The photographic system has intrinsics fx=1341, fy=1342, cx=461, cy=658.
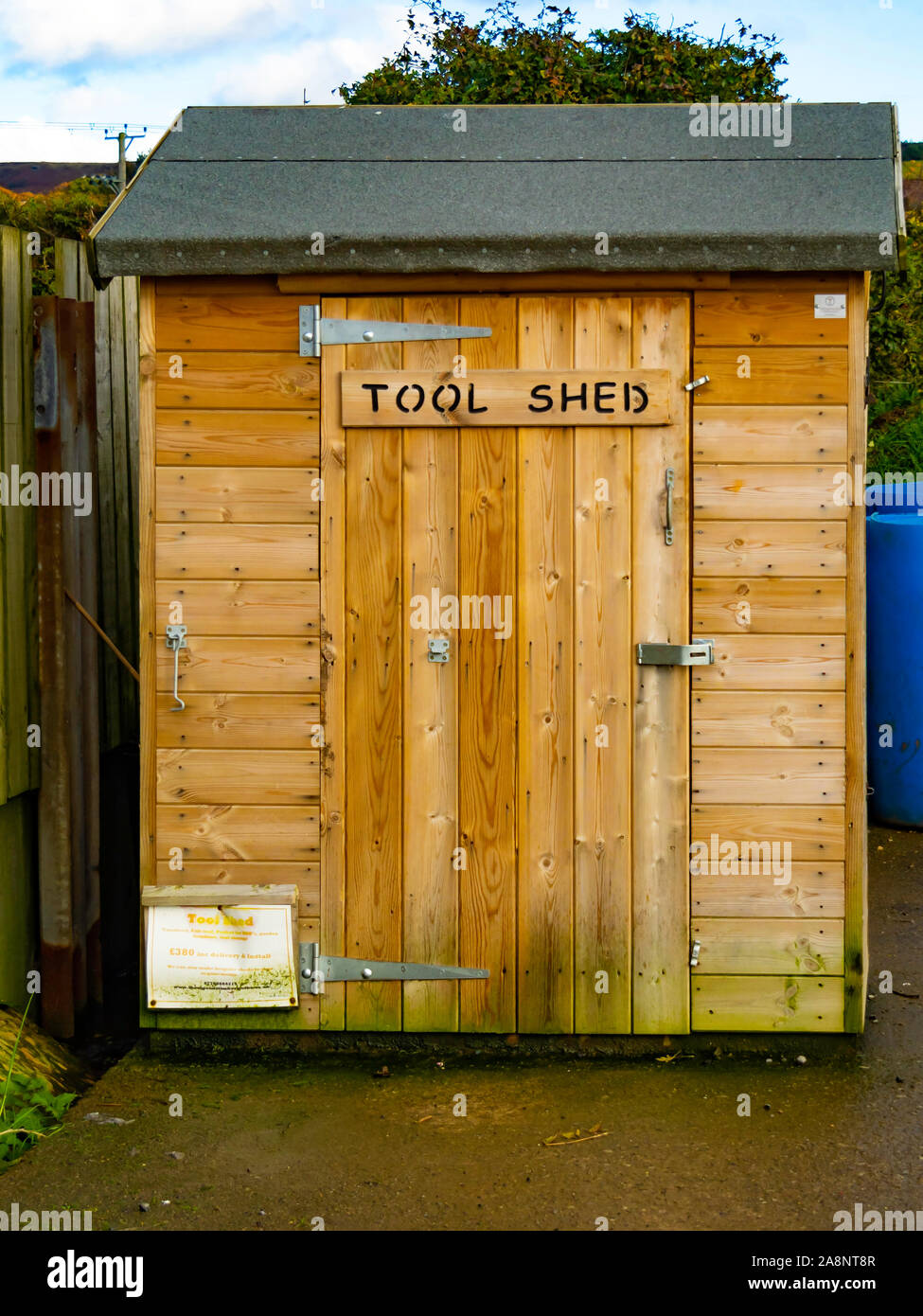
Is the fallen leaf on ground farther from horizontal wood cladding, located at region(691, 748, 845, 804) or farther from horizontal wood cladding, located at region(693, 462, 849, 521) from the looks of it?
horizontal wood cladding, located at region(693, 462, 849, 521)

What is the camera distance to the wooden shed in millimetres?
4211

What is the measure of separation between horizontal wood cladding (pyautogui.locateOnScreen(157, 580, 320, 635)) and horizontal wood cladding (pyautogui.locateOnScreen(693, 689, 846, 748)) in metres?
1.28

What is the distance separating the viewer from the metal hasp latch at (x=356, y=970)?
4.31 metres

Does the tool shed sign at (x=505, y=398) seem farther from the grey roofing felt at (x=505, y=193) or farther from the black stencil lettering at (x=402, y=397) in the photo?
the grey roofing felt at (x=505, y=193)

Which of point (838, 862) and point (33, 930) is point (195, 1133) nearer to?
point (33, 930)

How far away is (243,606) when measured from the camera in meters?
4.30

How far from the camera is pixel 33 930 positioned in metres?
5.10

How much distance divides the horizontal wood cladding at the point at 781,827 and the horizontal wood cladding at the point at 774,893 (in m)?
0.05

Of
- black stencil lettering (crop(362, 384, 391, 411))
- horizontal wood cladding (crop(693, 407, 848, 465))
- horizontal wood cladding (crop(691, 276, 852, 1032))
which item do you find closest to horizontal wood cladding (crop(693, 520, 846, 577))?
horizontal wood cladding (crop(691, 276, 852, 1032))

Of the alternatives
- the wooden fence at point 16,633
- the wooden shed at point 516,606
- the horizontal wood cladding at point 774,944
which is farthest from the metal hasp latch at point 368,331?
the horizontal wood cladding at point 774,944

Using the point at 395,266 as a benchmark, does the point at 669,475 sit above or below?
below

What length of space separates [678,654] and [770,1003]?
116 cm

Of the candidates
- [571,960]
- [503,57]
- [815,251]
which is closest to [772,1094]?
[571,960]
